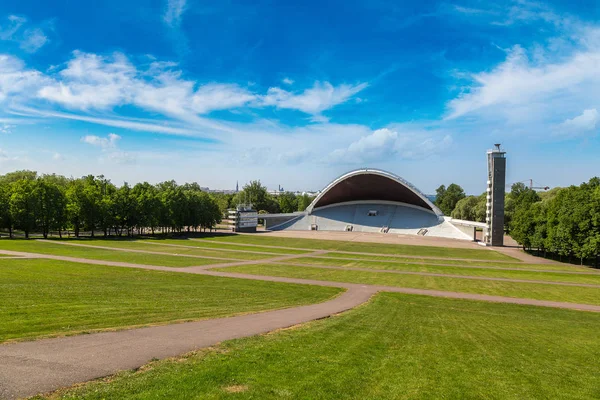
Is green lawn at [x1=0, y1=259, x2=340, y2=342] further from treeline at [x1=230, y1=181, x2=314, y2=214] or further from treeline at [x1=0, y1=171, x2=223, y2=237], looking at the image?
treeline at [x1=230, y1=181, x2=314, y2=214]

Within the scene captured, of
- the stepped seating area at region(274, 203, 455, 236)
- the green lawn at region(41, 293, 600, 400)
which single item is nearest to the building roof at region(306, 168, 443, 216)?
the stepped seating area at region(274, 203, 455, 236)

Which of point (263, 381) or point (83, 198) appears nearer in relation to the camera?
point (263, 381)

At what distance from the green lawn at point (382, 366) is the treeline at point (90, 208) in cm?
5787

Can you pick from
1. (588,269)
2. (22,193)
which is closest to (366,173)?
(588,269)

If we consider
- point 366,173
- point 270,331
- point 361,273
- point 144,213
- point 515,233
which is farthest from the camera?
point 366,173

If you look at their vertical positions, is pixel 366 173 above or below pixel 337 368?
above

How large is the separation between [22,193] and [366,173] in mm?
69801

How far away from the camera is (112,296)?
1728 centimetres

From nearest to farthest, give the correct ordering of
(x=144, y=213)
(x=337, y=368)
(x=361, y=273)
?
(x=337, y=368)
(x=361, y=273)
(x=144, y=213)

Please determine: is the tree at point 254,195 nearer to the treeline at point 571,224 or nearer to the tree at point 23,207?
the tree at point 23,207

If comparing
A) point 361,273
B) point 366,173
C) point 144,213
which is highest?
point 366,173

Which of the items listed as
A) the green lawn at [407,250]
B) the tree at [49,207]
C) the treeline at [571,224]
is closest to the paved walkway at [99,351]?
the green lawn at [407,250]

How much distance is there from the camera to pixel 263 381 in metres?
7.76

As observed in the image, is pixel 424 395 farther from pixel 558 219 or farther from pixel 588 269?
pixel 558 219
